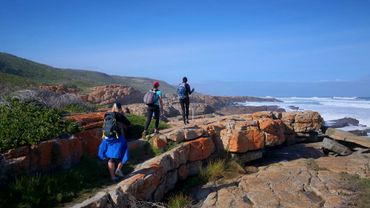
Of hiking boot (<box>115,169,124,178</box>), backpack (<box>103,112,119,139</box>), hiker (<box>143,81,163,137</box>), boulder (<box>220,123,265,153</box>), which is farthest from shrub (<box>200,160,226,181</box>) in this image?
backpack (<box>103,112,119,139</box>)

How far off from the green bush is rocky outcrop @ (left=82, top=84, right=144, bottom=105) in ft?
38.7

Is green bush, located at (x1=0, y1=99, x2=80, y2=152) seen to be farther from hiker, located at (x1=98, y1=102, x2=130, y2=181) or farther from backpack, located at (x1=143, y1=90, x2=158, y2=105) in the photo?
backpack, located at (x1=143, y1=90, x2=158, y2=105)

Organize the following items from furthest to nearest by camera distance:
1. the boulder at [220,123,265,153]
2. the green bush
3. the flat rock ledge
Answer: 1. the boulder at [220,123,265,153]
2. the green bush
3. the flat rock ledge

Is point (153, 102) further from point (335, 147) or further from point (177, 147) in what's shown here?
point (335, 147)

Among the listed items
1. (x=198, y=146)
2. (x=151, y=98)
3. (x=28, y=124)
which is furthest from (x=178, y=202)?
(x=28, y=124)

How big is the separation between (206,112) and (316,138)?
967cm

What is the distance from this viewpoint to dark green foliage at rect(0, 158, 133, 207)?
6.89 m

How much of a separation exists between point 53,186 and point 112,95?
1723 cm

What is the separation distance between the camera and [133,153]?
10578 millimetres

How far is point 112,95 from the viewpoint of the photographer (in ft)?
80.4

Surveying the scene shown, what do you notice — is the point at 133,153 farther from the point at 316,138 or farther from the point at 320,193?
the point at 316,138

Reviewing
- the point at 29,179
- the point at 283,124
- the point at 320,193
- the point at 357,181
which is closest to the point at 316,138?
the point at 283,124

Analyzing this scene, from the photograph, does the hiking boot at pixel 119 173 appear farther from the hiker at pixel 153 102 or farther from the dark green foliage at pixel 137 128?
the dark green foliage at pixel 137 128

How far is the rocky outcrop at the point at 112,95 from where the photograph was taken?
76.7 ft
